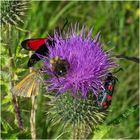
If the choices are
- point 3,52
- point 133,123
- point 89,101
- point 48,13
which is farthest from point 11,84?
point 48,13

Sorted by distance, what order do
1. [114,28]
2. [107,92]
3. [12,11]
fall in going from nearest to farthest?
1. [107,92]
2. [12,11]
3. [114,28]

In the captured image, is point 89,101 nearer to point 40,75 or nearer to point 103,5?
point 40,75

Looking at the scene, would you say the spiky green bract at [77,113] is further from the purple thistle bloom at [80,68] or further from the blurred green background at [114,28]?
the blurred green background at [114,28]

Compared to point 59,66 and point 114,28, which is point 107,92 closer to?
point 59,66

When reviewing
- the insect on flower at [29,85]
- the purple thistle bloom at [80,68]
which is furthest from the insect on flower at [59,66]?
the insect on flower at [29,85]

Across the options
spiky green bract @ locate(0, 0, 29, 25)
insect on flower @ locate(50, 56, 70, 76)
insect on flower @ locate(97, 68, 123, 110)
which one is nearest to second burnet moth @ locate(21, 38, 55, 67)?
insect on flower @ locate(50, 56, 70, 76)

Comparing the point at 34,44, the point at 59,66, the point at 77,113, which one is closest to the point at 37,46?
the point at 34,44

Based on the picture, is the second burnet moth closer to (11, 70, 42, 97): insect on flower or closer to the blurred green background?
(11, 70, 42, 97): insect on flower
